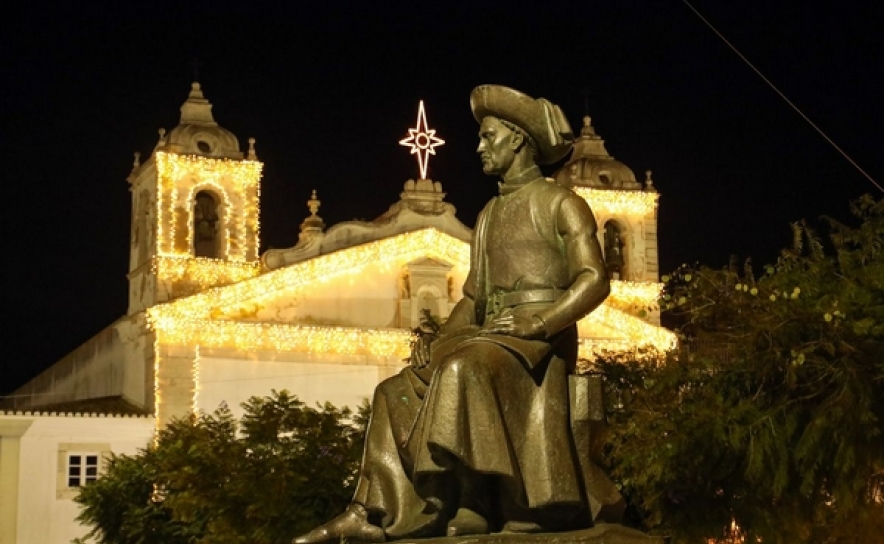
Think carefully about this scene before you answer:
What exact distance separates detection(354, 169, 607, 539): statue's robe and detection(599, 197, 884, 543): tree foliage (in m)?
9.53

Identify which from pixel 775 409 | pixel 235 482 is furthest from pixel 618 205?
pixel 775 409

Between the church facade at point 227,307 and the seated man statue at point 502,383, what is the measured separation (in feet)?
88.6

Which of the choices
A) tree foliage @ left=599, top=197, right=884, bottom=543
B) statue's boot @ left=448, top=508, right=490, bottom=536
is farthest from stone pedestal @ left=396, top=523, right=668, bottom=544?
tree foliage @ left=599, top=197, right=884, bottom=543

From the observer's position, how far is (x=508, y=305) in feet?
27.5

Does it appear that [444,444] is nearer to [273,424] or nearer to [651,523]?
[651,523]

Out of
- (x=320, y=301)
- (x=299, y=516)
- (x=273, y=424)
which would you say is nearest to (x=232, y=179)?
(x=320, y=301)

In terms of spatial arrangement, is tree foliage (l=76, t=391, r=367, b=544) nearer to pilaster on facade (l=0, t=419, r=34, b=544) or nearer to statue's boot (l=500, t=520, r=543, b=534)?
pilaster on facade (l=0, t=419, r=34, b=544)

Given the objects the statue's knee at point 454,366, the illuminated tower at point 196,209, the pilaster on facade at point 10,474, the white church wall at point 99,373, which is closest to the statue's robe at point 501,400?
the statue's knee at point 454,366

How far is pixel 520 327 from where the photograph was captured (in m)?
8.02

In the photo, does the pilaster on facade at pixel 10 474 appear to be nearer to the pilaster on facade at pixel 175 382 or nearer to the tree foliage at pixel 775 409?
the pilaster on facade at pixel 175 382

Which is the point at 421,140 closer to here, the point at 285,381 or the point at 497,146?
the point at 285,381

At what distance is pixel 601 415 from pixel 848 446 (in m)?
9.84

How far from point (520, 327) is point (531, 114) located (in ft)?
3.65

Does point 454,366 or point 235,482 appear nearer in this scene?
point 454,366
